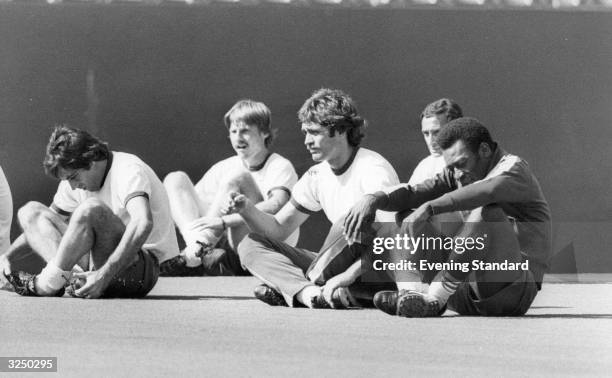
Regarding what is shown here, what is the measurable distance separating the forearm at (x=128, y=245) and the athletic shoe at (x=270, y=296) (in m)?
0.59

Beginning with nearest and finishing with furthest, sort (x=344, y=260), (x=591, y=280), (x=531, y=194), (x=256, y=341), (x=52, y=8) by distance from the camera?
(x=256, y=341) < (x=531, y=194) < (x=344, y=260) < (x=591, y=280) < (x=52, y=8)

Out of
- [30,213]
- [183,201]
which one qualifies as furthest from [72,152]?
[183,201]

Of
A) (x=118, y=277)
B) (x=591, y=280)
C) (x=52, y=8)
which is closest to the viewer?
(x=118, y=277)

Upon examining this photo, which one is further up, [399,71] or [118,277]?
[399,71]

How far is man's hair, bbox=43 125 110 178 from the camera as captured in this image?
227 inches

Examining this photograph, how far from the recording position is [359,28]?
8.91m

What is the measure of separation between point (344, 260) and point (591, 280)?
3088 mm

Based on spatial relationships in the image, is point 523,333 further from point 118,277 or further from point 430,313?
point 118,277

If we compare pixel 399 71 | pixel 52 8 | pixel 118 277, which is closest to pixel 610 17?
pixel 399 71

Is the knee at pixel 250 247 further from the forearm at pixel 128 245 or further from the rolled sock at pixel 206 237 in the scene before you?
the rolled sock at pixel 206 237

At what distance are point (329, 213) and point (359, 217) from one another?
642mm

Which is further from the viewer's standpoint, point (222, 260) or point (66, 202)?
point (222, 260)

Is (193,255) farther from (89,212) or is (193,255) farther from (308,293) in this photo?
(308,293)

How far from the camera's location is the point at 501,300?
16.8 ft
